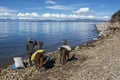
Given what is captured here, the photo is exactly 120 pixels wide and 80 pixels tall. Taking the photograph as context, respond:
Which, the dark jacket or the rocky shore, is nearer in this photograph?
the rocky shore

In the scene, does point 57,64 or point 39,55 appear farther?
point 57,64

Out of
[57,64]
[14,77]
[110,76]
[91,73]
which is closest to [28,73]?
[14,77]

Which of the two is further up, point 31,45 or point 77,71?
point 31,45

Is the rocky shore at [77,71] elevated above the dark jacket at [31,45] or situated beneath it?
situated beneath

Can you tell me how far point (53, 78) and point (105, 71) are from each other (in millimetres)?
4224

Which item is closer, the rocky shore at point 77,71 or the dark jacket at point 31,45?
the rocky shore at point 77,71

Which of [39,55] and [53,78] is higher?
[39,55]

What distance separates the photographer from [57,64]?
2255 cm

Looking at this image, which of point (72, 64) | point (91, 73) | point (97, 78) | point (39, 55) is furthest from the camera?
point (72, 64)

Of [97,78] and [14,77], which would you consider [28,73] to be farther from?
[97,78]

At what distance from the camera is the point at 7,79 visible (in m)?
20.2

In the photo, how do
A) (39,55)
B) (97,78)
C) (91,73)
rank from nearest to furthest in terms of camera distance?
(97,78), (91,73), (39,55)

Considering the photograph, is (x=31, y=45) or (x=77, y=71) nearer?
(x=77, y=71)

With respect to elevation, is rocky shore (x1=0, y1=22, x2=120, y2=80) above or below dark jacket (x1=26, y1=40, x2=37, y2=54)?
below
